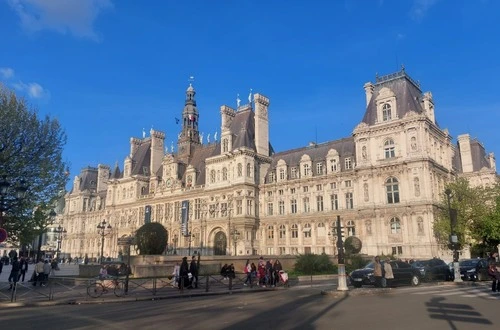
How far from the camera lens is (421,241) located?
47.6 metres

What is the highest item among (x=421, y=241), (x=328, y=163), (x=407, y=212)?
(x=328, y=163)

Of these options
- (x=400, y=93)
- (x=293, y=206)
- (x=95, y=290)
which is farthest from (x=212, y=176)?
(x=95, y=290)

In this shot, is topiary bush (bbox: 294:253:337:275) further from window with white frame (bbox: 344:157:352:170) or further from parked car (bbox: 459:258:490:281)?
window with white frame (bbox: 344:157:352:170)

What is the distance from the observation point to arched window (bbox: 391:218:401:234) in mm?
50084

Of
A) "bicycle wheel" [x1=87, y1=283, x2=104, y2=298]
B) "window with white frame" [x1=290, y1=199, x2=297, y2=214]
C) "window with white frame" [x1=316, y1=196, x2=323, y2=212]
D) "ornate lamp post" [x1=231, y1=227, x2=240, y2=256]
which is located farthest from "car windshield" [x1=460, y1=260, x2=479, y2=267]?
"ornate lamp post" [x1=231, y1=227, x2=240, y2=256]

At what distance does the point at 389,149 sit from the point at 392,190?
530 centimetres

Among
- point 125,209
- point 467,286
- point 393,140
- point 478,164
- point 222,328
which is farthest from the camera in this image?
point 125,209

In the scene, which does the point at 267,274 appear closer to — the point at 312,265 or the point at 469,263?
the point at 312,265

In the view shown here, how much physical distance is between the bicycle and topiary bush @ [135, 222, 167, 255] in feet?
28.8

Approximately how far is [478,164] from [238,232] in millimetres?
39617

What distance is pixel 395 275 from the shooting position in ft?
82.2

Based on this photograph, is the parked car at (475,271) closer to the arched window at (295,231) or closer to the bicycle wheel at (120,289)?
the bicycle wheel at (120,289)

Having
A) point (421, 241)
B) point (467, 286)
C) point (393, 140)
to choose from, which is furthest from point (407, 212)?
point (467, 286)

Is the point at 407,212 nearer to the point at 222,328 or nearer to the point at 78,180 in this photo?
the point at 222,328
